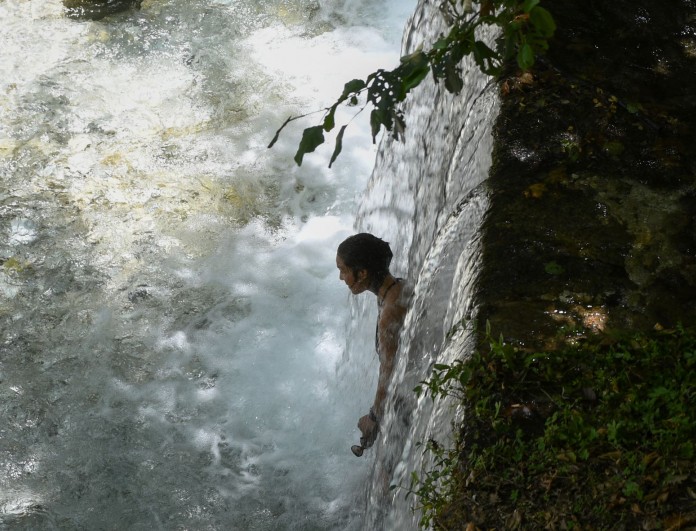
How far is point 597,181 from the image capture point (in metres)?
3.38

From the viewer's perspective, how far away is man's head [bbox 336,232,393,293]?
4387mm

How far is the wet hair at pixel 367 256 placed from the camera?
438cm

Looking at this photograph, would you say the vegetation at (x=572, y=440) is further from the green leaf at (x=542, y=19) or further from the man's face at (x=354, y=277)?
the man's face at (x=354, y=277)

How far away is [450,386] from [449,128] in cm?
245

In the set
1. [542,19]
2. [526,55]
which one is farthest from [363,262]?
[542,19]

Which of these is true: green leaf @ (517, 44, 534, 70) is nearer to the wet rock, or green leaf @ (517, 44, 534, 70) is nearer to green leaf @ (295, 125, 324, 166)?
green leaf @ (295, 125, 324, 166)

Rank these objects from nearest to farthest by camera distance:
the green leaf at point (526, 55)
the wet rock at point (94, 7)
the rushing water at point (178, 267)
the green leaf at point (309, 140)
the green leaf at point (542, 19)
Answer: the green leaf at point (542, 19) → the green leaf at point (526, 55) → the green leaf at point (309, 140) → the rushing water at point (178, 267) → the wet rock at point (94, 7)

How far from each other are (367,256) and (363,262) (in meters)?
0.04

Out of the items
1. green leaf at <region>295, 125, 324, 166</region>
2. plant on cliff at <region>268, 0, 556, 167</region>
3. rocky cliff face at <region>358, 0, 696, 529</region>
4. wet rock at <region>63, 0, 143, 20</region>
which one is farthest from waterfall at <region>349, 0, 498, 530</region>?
wet rock at <region>63, 0, 143, 20</region>

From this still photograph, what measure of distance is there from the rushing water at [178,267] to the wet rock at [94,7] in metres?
0.16

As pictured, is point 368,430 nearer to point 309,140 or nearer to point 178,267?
point 309,140

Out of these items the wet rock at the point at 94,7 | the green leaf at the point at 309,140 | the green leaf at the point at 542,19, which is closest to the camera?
the green leaf at the point at 542,19

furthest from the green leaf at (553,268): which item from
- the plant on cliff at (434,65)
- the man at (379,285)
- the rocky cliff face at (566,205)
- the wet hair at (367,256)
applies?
the wet hair at (367,256)

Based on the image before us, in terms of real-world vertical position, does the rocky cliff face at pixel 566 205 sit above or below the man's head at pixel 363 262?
above
